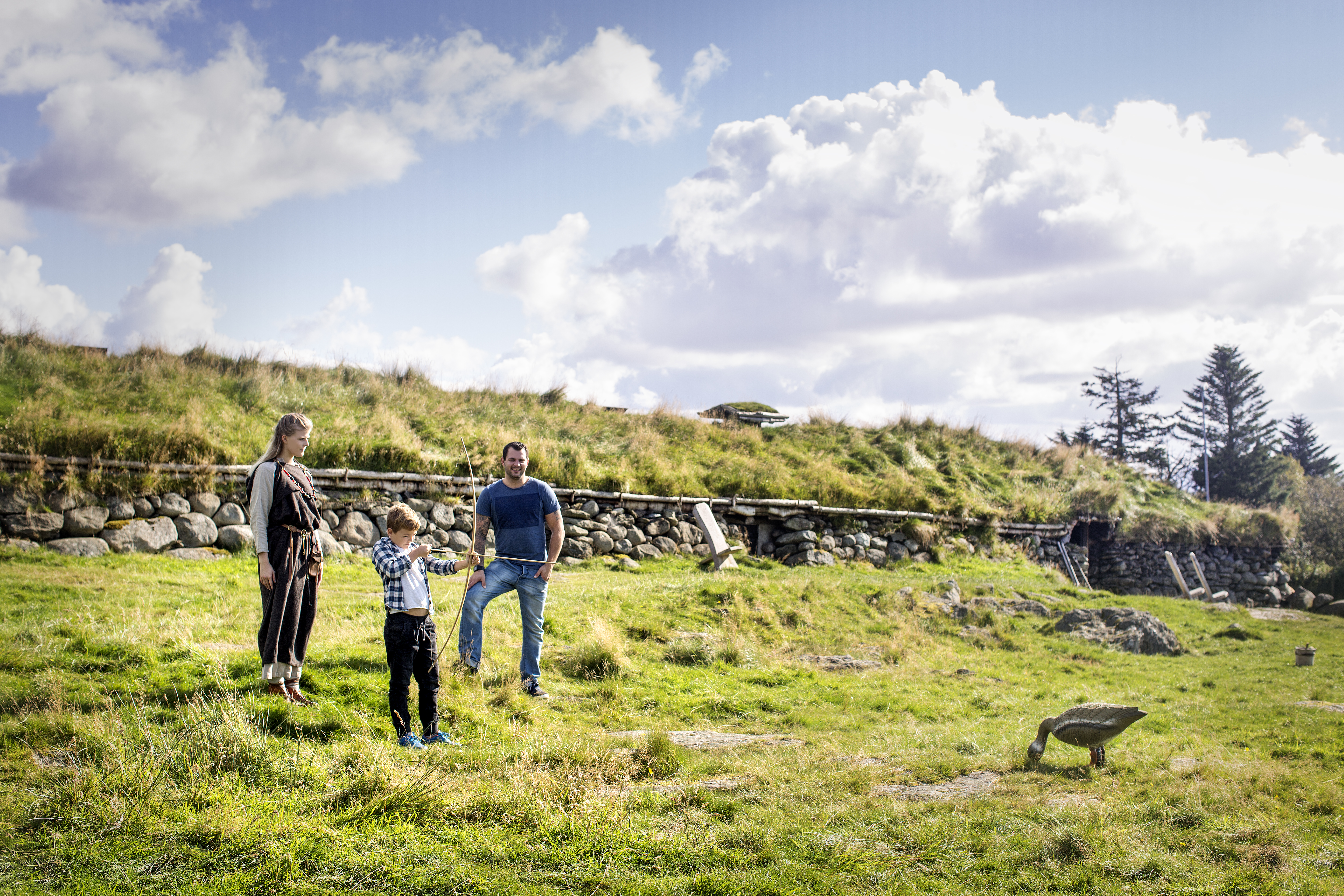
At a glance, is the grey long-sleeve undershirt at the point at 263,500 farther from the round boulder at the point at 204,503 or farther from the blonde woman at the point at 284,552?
the round boulder at the point at 204,503

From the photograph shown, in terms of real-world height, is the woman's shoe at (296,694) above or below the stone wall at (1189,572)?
above

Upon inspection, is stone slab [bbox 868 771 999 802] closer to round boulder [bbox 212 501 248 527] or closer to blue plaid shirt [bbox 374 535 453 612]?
blue plaid shirt [bbox 374 535 453 612]

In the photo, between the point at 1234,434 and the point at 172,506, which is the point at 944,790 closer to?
the point at 172,506

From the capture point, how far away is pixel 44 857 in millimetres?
3506

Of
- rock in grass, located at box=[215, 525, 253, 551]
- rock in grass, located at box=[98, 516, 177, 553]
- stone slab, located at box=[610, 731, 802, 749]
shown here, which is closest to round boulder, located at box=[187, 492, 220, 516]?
rock in grass, located at box=[215, 525, 253, 551]

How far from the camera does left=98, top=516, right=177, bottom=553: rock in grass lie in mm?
12930

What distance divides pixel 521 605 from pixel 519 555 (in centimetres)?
46

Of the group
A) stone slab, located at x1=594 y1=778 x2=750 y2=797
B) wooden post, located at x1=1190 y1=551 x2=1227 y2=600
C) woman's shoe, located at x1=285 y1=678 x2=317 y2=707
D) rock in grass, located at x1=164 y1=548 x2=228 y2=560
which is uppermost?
rock in grass, located at x1=164 y1=548 x2=228 y2=560

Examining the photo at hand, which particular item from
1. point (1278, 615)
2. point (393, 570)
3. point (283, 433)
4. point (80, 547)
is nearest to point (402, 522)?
point (393, 570)

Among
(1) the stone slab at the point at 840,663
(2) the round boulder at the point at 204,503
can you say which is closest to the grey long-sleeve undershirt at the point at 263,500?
(1) the stone slab at the point at 840,663

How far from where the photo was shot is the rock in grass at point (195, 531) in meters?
13.6

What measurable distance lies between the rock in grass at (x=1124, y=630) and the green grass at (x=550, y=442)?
7.90 m

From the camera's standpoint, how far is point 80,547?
12.5m

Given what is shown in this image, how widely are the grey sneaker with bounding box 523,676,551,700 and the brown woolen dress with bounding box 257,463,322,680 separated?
193 cm
